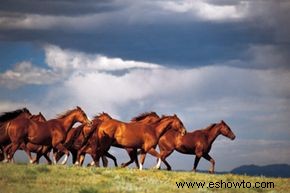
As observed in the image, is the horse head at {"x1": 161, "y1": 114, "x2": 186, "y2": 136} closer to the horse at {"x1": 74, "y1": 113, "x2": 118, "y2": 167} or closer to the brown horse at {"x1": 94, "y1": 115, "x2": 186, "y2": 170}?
the brown horse at {"x1": 94, "y1": 115, "x2": 186, "y2": 170}

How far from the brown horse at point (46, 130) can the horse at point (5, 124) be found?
687 mm

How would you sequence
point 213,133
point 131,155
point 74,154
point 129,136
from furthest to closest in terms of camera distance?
point 74,154, point 213,133, point 131,155, point 129,136

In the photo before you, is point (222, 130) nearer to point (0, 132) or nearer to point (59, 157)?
→ point (59, 157)

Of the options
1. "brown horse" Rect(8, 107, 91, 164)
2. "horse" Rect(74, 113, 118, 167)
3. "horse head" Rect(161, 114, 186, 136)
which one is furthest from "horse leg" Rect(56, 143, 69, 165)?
"horse head" Rect(161, 114, 186, 136)

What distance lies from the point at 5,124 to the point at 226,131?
1222 centimetres

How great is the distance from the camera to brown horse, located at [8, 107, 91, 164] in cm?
2708

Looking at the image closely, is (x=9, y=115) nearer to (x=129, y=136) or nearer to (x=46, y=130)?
(x=46, y=130)

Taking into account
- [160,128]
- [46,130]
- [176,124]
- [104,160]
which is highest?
[176,124]

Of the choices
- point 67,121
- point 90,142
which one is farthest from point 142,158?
point 67,121

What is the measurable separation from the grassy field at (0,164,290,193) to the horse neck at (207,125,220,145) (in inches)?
277

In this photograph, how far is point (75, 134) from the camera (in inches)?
1258

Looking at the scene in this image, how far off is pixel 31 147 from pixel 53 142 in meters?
3.18

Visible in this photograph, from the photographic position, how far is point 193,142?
32.2m

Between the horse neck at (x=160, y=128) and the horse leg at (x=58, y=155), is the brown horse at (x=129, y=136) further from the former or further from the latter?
the horse leg at (x=58, y=155)
